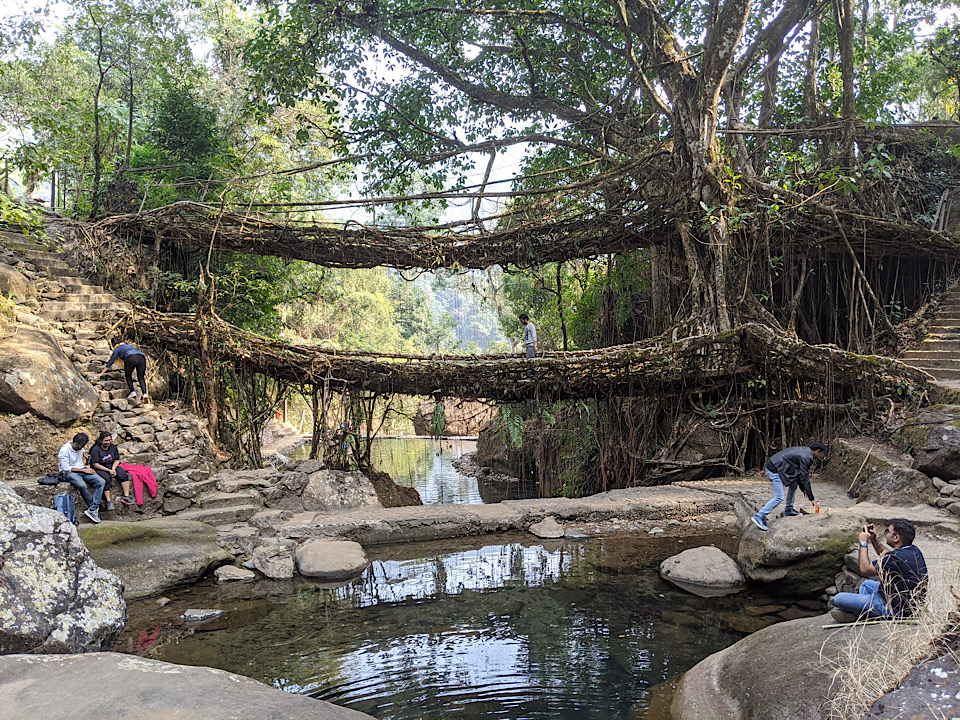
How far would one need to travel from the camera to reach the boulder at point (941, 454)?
7.46 metres

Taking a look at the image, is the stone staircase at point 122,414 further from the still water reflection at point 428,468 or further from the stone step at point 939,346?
the stone step at point 939,346

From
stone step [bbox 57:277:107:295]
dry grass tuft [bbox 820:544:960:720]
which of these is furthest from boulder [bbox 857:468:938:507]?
stone step [bbox 57:277:107:295]

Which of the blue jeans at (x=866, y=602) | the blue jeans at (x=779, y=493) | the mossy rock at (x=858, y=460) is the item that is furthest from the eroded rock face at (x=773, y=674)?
the mossy rock at (x=858, y=460)

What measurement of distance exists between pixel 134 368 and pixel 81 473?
222 cm

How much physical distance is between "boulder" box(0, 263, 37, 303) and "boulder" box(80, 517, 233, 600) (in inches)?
156

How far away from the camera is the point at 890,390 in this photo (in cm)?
908

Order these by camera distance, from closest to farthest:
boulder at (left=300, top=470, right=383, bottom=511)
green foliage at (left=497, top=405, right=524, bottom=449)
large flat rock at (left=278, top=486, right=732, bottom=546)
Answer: large flat rock at (left=278, top=486, right=732, bottom=546)
boulder at (left=300, top=470, right=383, bottom=511)
green foliage at (left=497, top=405, right=524, bottom=449)

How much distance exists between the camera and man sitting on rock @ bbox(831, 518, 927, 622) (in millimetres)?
3814

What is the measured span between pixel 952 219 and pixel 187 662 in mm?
13789

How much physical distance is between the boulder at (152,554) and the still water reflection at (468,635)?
0.81 feet

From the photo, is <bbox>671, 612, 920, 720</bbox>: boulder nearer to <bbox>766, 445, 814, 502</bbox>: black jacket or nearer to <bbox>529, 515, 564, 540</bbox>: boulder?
<bbox>766, 445, 814, 502</bbox>: black jacket

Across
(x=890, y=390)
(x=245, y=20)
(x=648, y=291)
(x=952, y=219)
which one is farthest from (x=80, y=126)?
(x=952, y=219)

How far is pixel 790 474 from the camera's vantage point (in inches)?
277

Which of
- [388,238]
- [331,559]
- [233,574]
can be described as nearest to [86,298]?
[388,238]
